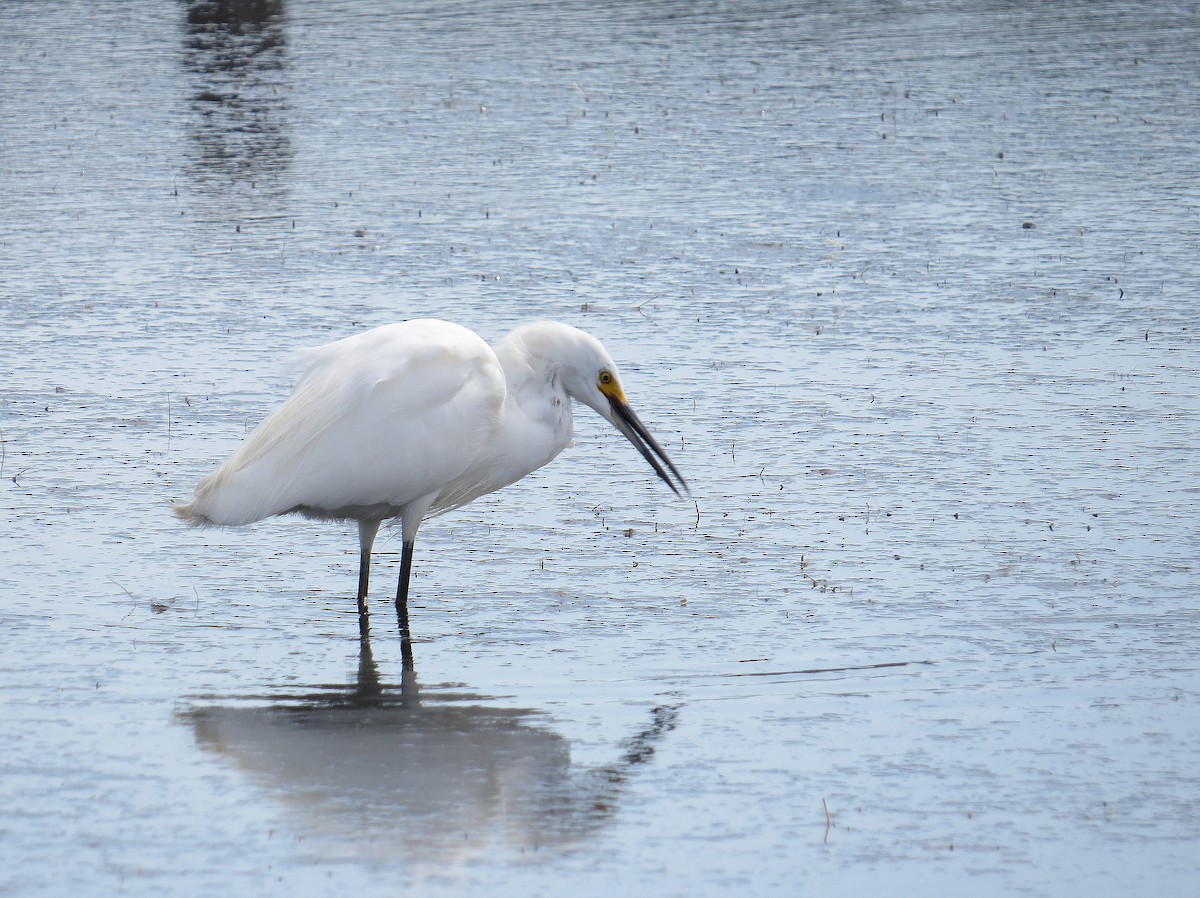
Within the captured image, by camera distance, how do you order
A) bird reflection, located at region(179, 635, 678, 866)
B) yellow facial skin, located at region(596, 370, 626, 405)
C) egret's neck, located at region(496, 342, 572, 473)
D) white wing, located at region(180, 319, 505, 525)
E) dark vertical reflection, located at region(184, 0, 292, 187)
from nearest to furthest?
1. bird reflection, located at region(179, 635, 678, 866)
2. white wing, located at region(180, 319, 505, 525)
3. egret's neck, located at region(496, 342, 572, 473)
4. yellow facial skin, located at region(596, 370, 626, 405)
5. dark vertical reflection, located at region(184, 0, 292, 187)

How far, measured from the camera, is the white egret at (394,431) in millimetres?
6605

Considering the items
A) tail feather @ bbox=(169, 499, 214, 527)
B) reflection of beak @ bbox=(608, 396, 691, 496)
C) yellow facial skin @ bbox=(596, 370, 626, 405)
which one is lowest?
tail feather @ bbox=(169, 499, 214, 527)

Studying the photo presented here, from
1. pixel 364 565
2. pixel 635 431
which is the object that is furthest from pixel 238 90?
pixel 364 565

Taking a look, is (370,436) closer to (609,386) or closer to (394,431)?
(394,431)

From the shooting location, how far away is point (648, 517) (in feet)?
25.0

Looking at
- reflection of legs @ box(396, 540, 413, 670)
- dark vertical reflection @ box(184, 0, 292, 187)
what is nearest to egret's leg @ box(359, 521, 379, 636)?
reflection of legs @ box(396, 540, 413, 670)

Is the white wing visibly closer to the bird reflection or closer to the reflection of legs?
the reflection of legs

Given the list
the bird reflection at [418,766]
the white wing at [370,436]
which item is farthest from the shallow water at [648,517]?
the white wing at [370,436]

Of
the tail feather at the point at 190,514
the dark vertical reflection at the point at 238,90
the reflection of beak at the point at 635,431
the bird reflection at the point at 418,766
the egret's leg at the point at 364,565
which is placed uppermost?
the dark vertical reflection at the point at 238,90

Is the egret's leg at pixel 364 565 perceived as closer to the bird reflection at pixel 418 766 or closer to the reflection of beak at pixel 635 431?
the bird reflection at pixel 418 766

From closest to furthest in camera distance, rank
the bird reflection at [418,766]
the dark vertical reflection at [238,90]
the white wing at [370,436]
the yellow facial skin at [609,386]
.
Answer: the bird reflection at [418,766], the white wing at [370,436], the yellow facial skin at [609,386], the dark vertical reflection at [238,90]

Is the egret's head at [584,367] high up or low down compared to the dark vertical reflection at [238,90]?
down

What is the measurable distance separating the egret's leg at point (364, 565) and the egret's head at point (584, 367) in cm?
85

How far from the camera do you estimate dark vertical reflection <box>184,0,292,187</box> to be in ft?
47.0
